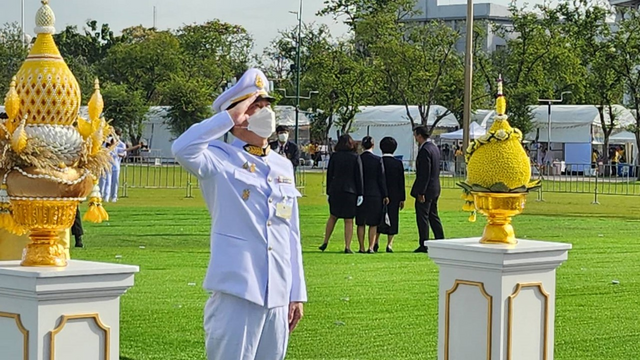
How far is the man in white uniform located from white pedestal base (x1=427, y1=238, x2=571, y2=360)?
1.54 m

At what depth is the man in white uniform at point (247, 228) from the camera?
5.55m

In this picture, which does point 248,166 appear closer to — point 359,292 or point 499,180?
point 499,180

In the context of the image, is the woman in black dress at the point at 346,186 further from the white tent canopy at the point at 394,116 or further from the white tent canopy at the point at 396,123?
the white tent canopy at the point at 394,116

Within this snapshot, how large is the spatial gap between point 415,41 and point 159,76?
15.1 m

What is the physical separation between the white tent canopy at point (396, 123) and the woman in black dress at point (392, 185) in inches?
1476

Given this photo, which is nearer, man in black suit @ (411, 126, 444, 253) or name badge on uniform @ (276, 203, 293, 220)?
name badge on uniform @ (276, 203, 293, 220)

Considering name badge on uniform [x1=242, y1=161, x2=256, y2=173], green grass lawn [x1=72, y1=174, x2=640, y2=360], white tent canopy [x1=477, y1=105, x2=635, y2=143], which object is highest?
white tent canopy [x1=477, y1=105, x2=635, y2=143]

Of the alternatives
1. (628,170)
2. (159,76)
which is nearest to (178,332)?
(628,170)

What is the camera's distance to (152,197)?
28.3m

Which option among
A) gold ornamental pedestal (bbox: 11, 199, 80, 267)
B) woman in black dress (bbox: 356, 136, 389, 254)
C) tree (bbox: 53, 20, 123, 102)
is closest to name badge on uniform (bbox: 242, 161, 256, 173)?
gold ornamental pedestal (bbox: 11, 199, 80, 267)

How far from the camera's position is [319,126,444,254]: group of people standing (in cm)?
1579

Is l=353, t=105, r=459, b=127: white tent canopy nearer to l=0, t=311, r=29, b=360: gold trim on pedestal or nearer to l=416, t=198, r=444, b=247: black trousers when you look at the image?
l=416, t=198, r=444, b=247: black trousers

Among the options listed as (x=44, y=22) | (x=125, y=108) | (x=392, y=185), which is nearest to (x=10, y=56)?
(x=125, y=108)

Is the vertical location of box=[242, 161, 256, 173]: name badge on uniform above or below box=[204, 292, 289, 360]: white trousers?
above
